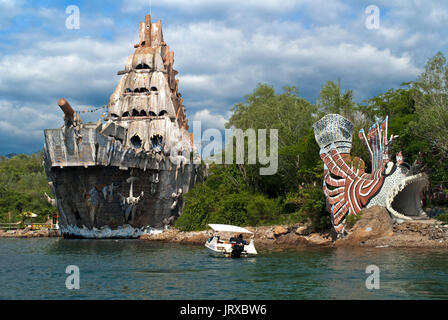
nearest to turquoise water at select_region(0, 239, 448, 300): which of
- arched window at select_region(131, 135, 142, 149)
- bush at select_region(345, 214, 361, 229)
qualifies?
bush at select_region(345, 214, 361, 229)

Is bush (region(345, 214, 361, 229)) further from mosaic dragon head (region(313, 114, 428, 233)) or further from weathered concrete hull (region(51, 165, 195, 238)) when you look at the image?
weathered concrete hull (region(51, 165, 195, 238))

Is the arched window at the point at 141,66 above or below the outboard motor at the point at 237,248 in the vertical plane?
above

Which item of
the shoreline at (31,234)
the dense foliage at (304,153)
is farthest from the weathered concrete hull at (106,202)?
the shoreline at (31,234)

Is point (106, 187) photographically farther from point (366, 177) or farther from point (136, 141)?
point (366, 177)

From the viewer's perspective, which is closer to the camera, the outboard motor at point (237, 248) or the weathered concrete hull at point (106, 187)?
the outboard motor at point (237, 248)

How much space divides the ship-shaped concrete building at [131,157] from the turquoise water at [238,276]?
1127 centimetres

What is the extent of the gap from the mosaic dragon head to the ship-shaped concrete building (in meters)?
17.0

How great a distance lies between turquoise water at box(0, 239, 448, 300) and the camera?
16922 millimetres

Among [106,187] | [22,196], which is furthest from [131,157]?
[22,196]

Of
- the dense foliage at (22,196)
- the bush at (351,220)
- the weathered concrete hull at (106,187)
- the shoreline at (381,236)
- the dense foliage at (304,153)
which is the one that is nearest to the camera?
→ the shoreline at (381,236)

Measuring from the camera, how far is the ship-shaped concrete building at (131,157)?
38438mm

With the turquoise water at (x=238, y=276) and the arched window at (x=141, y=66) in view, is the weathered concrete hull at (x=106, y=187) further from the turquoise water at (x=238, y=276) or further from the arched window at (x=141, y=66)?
the arched window at (x=141, y=66)

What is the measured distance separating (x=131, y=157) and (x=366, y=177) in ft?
67.4
